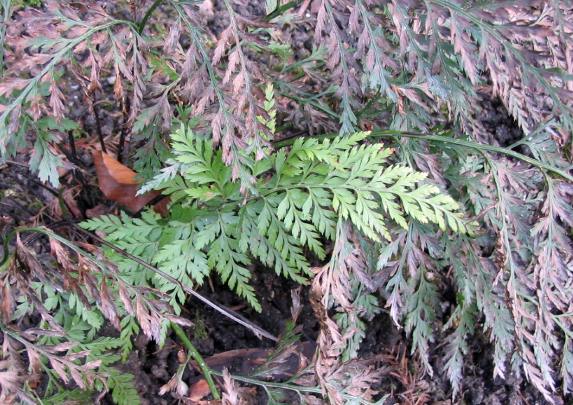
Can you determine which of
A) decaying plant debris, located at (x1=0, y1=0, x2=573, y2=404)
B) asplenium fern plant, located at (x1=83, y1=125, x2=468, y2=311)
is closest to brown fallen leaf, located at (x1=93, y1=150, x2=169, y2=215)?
decaying plant debris, located at (x1=0, y1=0, x2=573, y2=404)

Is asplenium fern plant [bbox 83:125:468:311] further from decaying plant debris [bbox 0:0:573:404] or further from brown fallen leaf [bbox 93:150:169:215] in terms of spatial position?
brown fallen leaf [bbox 93:150:169:215]

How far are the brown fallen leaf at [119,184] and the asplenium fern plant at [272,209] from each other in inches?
10.5

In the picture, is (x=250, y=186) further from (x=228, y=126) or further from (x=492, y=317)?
(x=492, y=317)

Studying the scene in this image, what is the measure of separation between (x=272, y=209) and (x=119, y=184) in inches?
27.5

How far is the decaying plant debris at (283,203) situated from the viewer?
188cm

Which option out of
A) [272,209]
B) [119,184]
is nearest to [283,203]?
[272,209]

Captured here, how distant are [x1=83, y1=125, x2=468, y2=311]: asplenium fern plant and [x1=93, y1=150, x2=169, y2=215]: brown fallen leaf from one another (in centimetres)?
27

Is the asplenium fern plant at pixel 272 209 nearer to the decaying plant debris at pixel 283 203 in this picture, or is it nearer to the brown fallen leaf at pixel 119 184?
the decaying plant debris at pixel 283 203

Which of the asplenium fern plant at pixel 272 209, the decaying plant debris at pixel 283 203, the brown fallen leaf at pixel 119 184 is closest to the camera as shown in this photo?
the decaying plant debris at pixel 283 203

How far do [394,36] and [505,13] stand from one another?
0.54m

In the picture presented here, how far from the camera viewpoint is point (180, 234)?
2186mm

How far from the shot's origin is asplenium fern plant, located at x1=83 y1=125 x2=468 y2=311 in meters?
2.06

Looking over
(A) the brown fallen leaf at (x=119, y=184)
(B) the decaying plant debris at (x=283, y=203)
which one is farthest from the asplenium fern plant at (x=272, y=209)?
(A) the brown fallen leaf at (x=119, y=184)

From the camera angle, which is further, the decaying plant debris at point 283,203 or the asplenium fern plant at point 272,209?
the asplenium fern plant at point 272,209
